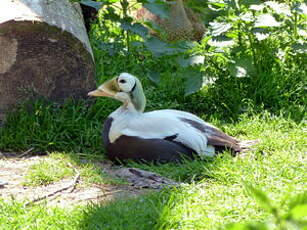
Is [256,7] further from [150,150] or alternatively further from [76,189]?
[76,189]

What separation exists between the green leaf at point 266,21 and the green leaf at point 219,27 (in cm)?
26

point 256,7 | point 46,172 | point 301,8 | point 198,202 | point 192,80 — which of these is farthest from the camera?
point 301,8

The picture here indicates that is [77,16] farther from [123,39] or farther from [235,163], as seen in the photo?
[235,163]

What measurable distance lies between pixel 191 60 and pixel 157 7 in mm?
692

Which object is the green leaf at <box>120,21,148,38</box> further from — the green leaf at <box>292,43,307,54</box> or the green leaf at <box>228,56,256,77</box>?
the green leaf at <box>292,43,307,54</box>

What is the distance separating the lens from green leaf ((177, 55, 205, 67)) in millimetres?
5005

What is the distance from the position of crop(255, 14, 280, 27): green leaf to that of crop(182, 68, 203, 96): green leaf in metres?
0.68

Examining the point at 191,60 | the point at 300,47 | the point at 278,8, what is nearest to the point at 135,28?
the point at 191,60

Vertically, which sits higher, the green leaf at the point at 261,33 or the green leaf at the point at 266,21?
the green leaf at the point at 266,21

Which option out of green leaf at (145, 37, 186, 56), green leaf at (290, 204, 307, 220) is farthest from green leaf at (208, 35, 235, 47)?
green leaf at (290, 204, 307, 220)

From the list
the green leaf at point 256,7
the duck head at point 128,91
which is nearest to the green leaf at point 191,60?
the green leaf at point 256,7

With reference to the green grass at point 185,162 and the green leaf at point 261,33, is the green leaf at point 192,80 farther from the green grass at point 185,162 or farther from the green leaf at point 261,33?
the green leaf at point 261,33

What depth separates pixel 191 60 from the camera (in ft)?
16.6

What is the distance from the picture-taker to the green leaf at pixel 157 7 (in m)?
5.30
